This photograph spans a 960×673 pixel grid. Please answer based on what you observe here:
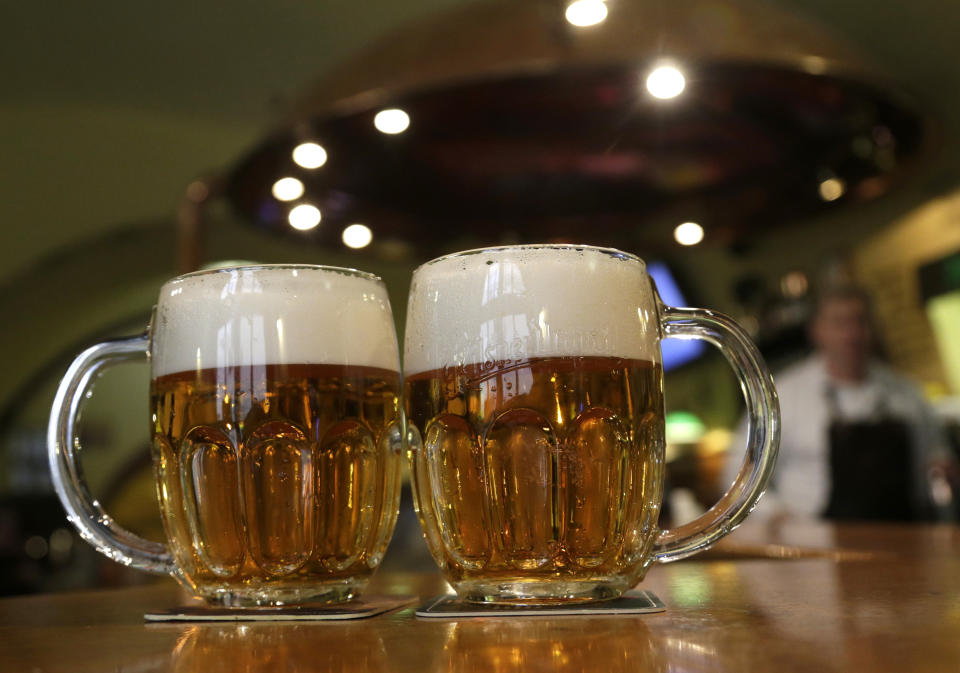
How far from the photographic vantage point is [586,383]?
52cm

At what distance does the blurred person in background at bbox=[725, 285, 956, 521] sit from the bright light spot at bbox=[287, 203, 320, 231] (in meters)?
2.28

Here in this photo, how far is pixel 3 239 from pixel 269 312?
4245 mm

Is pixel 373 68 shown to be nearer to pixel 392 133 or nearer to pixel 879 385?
pixel 392 133

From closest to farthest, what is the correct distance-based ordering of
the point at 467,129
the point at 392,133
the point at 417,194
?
the point at 392,133 < the point at 467,129 < the point at 417,194

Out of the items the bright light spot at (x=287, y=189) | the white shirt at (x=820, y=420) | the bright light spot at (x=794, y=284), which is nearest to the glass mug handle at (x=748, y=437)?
the bright light spot at (x=287, y=189)

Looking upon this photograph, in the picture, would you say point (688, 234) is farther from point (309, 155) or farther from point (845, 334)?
point (309, 155)

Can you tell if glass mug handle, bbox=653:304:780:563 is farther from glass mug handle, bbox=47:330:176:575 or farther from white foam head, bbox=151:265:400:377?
glass mug handle, bbox=47:330:176:575

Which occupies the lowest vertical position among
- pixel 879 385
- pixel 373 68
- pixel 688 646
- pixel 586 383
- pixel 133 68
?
pixel 688 646

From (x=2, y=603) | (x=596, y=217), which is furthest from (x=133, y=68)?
(x=2, y=603)

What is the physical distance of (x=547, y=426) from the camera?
52 cm

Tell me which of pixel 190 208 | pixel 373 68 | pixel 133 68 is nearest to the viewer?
pixel 373 68

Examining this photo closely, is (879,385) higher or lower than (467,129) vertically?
lower

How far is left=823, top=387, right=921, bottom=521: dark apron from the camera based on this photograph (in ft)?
12.4

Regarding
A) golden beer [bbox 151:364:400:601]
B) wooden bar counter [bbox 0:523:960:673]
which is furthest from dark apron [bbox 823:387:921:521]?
golden beer [bbox 151:364:400:601]
